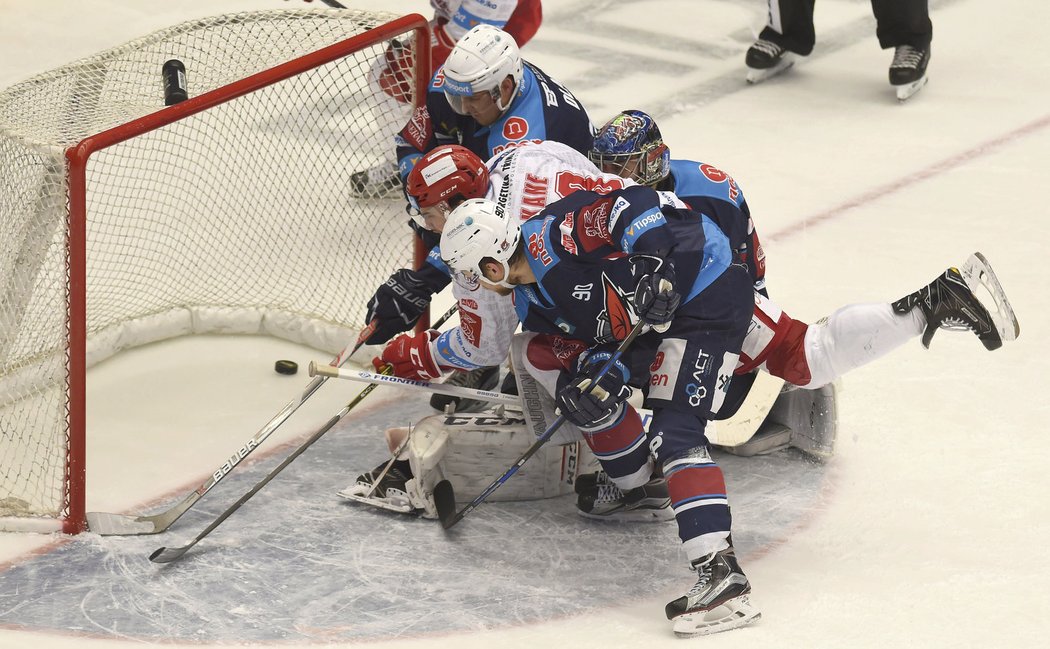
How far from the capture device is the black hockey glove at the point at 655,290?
10.8 ft

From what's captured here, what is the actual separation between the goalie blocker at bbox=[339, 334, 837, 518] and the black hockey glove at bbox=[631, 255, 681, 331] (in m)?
0.56

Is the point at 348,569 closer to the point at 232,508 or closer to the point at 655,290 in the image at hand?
the point at 232,508

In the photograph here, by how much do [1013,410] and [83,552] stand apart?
2.46 m

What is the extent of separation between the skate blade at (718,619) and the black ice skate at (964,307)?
2.78ft

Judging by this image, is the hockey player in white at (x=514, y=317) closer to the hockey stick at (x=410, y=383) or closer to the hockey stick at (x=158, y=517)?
the hockey stick at (x=410, y=383)

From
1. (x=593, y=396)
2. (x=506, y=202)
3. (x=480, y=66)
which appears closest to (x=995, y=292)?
(x=593, y=396)

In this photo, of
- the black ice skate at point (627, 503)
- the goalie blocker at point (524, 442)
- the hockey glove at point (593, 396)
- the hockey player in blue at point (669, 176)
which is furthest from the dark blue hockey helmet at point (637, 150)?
the black ice skate at point (627, 503)

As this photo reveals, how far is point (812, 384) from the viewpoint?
387cm

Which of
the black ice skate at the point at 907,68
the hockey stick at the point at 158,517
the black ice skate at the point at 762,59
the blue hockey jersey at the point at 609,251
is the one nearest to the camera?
the blue hockey jersey at the point at 609,251

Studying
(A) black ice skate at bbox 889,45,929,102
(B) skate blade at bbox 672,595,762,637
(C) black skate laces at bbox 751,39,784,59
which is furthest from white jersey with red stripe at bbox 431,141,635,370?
(C) black skate laces at bbox 751,39,784,59

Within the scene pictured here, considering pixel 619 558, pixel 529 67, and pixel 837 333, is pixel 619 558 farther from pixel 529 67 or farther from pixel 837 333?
pixel 529 67

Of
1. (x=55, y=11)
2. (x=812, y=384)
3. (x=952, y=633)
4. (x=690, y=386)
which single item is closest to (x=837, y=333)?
(x=812, y=384)

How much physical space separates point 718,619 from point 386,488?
3.15 feet

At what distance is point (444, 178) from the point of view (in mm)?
3650
